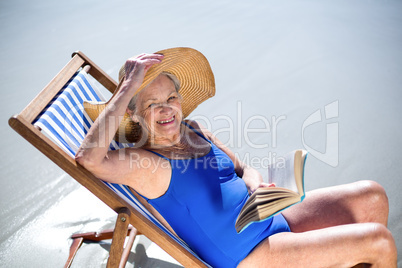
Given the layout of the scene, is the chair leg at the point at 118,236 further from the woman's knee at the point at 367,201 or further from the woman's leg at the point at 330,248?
the woman's knee at the point at 367,201

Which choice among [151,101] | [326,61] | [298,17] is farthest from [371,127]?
[298,17]

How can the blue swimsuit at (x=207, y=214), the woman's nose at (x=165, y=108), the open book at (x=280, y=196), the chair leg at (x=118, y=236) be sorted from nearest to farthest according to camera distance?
1. the open book at (x=280, y=196)
2. the chair leg at (x=118, y=236)
3. the blue swimsuit at (x=207, y=214)
4. the woman's nose at (x=165, y=108)

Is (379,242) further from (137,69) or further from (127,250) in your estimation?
(127,250)

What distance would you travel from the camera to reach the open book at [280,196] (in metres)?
1.35

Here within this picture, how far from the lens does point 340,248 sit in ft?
5.06

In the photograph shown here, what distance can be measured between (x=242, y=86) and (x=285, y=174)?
282cm

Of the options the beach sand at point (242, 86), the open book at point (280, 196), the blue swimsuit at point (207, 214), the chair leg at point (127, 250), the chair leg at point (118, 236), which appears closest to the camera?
the open book at point (280, 196)

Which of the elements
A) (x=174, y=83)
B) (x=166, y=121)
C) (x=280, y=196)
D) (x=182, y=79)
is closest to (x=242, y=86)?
(x=182, y=79)

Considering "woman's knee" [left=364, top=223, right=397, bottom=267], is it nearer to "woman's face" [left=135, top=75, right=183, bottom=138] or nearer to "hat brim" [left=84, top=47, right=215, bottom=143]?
"woman's face" [left=135, top=75, right=183, bottom=138]

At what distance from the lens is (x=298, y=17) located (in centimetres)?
593

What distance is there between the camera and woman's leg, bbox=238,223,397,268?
1535 mm

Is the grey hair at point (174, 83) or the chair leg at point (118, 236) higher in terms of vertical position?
the grey hair at point (174, 83)

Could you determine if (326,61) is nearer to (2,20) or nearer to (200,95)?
(200,95)

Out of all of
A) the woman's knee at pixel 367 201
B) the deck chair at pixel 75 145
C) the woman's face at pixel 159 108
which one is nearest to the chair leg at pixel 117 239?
the deck chair at pixel 75 145
